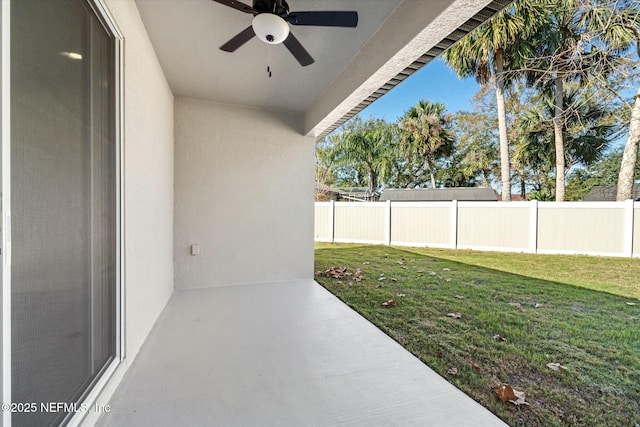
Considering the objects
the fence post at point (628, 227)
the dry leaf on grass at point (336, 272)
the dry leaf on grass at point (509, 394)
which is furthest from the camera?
the fence post at point (628, 227)

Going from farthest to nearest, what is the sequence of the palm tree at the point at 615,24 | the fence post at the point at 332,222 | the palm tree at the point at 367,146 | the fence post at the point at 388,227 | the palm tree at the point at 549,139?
the palm tree at the point at 367,146, the fence post at the point at 332,222, the palm tree at the point at 549,139, the fence post at the point at 388,227, the palm tree at the point at 615,24

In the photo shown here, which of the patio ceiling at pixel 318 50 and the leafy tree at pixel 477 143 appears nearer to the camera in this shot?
the patio ceiling at pixel 318 50

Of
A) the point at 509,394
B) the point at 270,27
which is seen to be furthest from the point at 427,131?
the point at 509,394

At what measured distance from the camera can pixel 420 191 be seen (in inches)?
449

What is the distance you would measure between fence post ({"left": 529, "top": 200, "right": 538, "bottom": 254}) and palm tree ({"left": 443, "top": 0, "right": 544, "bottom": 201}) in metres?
1.98

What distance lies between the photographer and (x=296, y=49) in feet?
6.56

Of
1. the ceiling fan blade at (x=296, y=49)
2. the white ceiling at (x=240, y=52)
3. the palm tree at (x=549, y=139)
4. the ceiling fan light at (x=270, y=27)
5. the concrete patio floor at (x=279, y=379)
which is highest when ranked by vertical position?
the palm tree at (x=549, y=139)

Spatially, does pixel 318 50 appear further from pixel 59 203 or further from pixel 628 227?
pixel 628 227

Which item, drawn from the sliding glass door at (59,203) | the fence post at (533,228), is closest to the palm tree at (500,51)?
the fence post at (533,228)

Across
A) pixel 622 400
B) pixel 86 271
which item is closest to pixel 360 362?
pixel 622 400

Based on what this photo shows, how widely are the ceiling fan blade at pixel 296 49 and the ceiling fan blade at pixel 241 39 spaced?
0.80ft

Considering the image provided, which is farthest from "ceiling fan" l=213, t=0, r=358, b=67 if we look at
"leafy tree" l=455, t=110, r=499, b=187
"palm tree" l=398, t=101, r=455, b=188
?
"leafy tree" l=455, t=110, r=499, b=187

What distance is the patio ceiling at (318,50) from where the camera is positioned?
68.5 inches

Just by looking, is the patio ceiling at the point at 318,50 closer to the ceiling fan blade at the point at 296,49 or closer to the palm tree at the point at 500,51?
the ceiling fan blade at the point at 296,49
